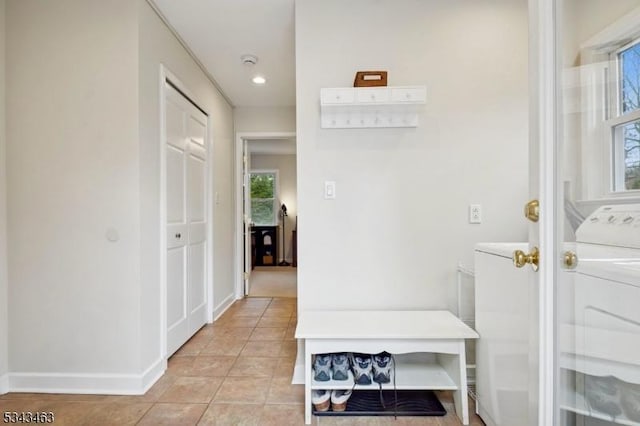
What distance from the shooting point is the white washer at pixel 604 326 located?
0.75 m

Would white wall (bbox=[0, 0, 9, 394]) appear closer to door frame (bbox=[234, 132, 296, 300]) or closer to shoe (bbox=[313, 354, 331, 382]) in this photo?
shoe (bbox=[313, 354, 331, 382])

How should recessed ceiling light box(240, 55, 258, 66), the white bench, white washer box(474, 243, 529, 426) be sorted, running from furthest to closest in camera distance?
recessed ceiling light box(240, 55, 258, 66) < the white bench < white washer box(474, 243, 529, 426)

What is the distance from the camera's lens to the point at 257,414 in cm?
180

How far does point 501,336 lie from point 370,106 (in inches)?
53.6

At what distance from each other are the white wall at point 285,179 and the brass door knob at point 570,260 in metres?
6.40

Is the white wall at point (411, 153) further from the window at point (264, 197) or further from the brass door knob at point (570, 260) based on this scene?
the window at point (264, 197)

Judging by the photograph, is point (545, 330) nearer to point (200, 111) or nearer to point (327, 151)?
point (327, 151)

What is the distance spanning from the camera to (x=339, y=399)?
1.79 m

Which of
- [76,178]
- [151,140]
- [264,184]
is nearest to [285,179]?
[264,184]

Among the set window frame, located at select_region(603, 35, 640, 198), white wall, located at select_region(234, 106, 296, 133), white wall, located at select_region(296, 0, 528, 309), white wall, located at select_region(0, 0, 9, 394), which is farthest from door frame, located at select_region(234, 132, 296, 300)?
window frame, located at select_region(603, 35, 640, 198)

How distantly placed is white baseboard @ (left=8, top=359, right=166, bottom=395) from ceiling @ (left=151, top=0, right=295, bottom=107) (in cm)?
235

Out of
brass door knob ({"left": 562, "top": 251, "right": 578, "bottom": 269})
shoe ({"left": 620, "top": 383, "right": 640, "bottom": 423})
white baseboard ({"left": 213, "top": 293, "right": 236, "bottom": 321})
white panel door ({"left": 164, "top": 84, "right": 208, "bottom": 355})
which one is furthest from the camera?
white baseboard ({"left": 213, "top": 293, "right": 236, "bottom": 321})

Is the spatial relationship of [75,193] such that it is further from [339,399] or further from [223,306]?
[223,306]

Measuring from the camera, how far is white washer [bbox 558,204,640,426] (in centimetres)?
75
